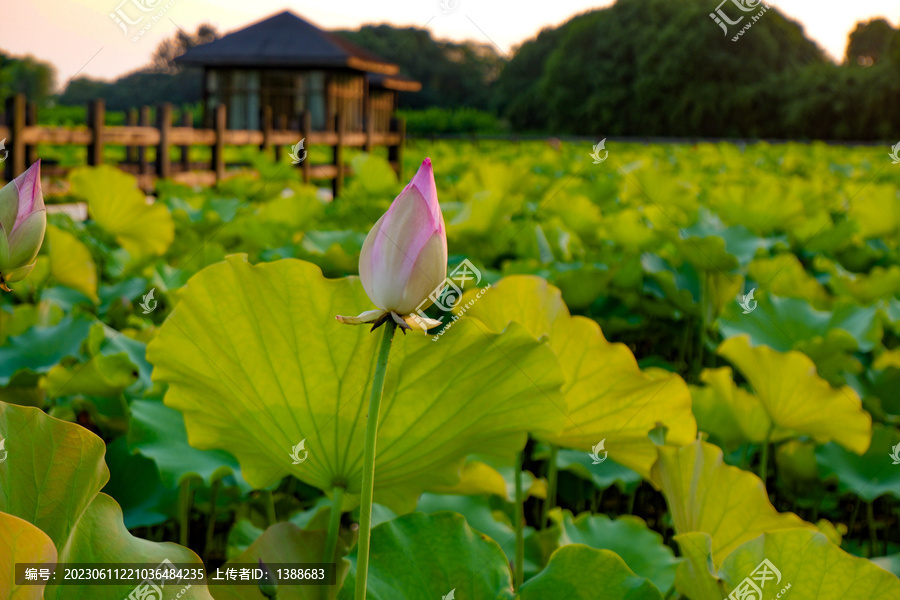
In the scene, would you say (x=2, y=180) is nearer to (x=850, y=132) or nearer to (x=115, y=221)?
(x=115, y=221)

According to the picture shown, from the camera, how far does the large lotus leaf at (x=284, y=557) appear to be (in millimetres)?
653

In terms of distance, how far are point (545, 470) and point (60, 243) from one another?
1.12m

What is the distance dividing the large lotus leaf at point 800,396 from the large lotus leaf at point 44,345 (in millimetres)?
1011

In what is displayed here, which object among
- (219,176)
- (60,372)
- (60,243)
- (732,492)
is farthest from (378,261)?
(219,176)

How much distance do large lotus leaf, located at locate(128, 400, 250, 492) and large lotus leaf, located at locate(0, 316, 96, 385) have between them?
0.36m

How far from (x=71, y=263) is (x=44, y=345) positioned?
1.49ft

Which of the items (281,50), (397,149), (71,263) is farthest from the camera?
(281,50)

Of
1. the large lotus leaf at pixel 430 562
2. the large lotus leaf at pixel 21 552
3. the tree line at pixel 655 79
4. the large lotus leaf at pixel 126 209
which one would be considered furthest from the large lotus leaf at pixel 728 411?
the tree line at pixel 655 79

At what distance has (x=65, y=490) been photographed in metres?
0.53

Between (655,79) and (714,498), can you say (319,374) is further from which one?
(655,79)

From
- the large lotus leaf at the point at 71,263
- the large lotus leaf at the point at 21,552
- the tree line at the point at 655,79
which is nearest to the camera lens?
the large lotus leaf at the point at 21,552

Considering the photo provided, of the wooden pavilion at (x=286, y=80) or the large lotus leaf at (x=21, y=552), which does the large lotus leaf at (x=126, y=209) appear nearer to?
the large lotus leaf at (x=21, y=552)

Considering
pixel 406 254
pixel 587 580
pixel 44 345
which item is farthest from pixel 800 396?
pixel 44 345

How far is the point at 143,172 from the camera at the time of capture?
6555 mm
